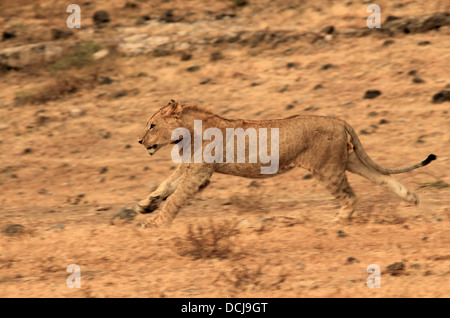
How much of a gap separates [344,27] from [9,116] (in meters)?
6.18

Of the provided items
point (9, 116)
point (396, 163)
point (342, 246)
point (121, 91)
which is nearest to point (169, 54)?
point (121, 91)

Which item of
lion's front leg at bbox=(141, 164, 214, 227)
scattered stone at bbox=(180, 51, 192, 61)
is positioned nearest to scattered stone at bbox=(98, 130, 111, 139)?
scattered stone at bbox=(180, 51, 192, 61)

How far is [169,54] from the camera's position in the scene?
13492mm

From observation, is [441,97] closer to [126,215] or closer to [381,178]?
[381,178]

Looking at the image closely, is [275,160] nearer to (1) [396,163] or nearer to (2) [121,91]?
(1) [396,163]

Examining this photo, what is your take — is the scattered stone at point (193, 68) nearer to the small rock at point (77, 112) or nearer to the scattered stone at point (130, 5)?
the small rock at point (77, 112)

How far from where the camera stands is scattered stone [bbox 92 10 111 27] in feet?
47.5

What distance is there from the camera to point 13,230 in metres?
7.71

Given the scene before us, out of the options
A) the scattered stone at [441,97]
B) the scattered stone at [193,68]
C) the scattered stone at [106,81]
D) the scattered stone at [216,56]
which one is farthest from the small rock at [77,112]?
the scattered stone at [441,97]

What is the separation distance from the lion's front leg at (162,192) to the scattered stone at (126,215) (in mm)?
285

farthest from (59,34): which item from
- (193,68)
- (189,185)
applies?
(189,185)

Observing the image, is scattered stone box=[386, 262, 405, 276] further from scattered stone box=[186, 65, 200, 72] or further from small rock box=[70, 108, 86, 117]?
scattered stone box=[186, 65, 200, 72]

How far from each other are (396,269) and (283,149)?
5.22 feet

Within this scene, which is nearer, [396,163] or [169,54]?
[396,163]
